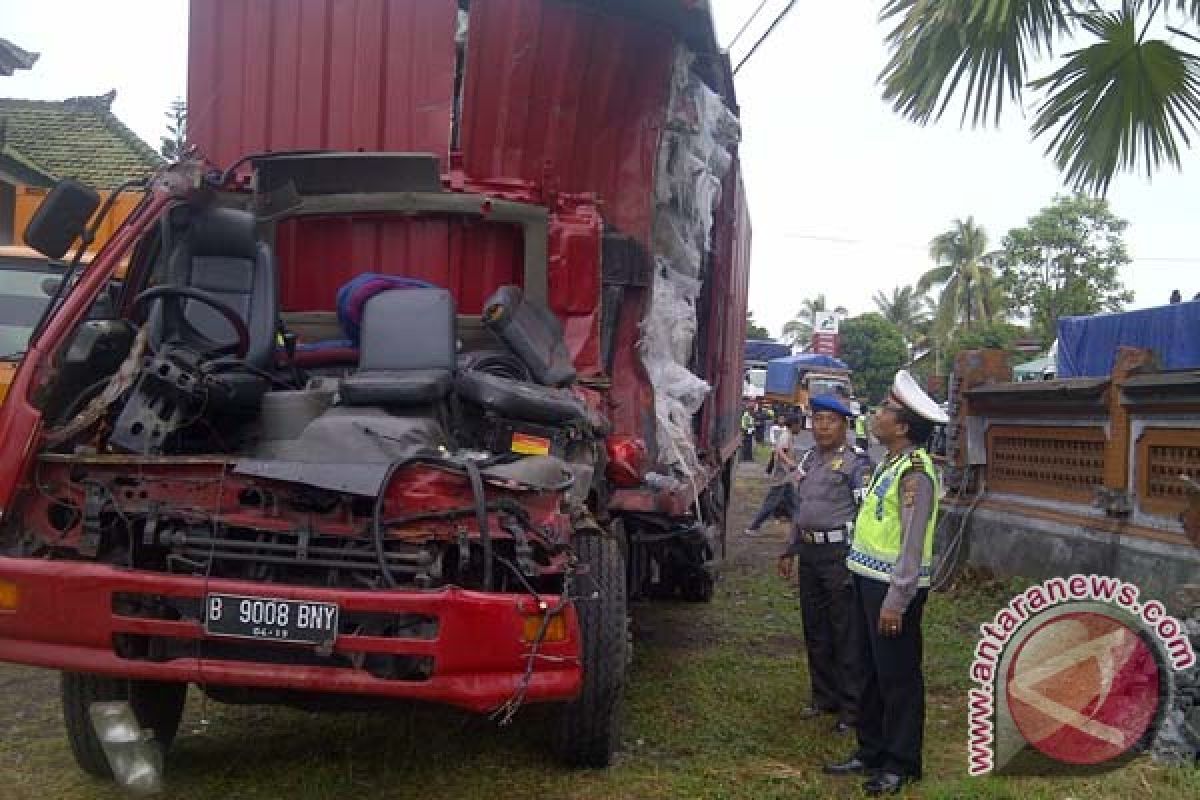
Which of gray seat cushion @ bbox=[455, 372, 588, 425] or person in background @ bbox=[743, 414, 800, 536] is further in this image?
person in background @ bbox=[743, 414, 800, 536]

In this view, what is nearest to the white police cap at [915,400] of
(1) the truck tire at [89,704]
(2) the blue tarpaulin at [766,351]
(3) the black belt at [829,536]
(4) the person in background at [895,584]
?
(4) the person in background at [895,584]

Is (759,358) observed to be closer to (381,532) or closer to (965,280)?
(965,280)

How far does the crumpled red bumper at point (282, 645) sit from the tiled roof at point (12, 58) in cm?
1329

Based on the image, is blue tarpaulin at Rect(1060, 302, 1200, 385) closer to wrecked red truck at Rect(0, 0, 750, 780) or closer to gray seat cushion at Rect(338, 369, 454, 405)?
wrecked red truck at Rect(0, 0, 750, 780)

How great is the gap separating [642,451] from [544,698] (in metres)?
1.50

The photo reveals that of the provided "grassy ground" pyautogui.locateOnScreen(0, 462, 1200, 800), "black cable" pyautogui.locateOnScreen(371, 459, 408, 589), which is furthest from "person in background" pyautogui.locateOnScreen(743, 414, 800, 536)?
"black cable" pyautogui.locateOnScreen(371, 459, 408, 589)

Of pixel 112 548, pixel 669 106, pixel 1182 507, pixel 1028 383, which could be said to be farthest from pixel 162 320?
pixel 1028 383

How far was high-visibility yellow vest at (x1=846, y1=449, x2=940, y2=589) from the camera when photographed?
4.03m

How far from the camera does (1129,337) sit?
12.8 metres

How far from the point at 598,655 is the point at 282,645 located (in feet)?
3.52

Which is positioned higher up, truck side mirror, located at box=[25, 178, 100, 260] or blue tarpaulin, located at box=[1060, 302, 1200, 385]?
blue tarpaulin, located at box=[1060, 302, 1200, 385]

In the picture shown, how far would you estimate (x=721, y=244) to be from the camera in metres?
7.13

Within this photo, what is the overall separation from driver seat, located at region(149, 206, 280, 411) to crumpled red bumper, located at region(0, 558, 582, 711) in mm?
1144

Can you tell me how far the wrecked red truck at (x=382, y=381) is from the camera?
10.8 ft
